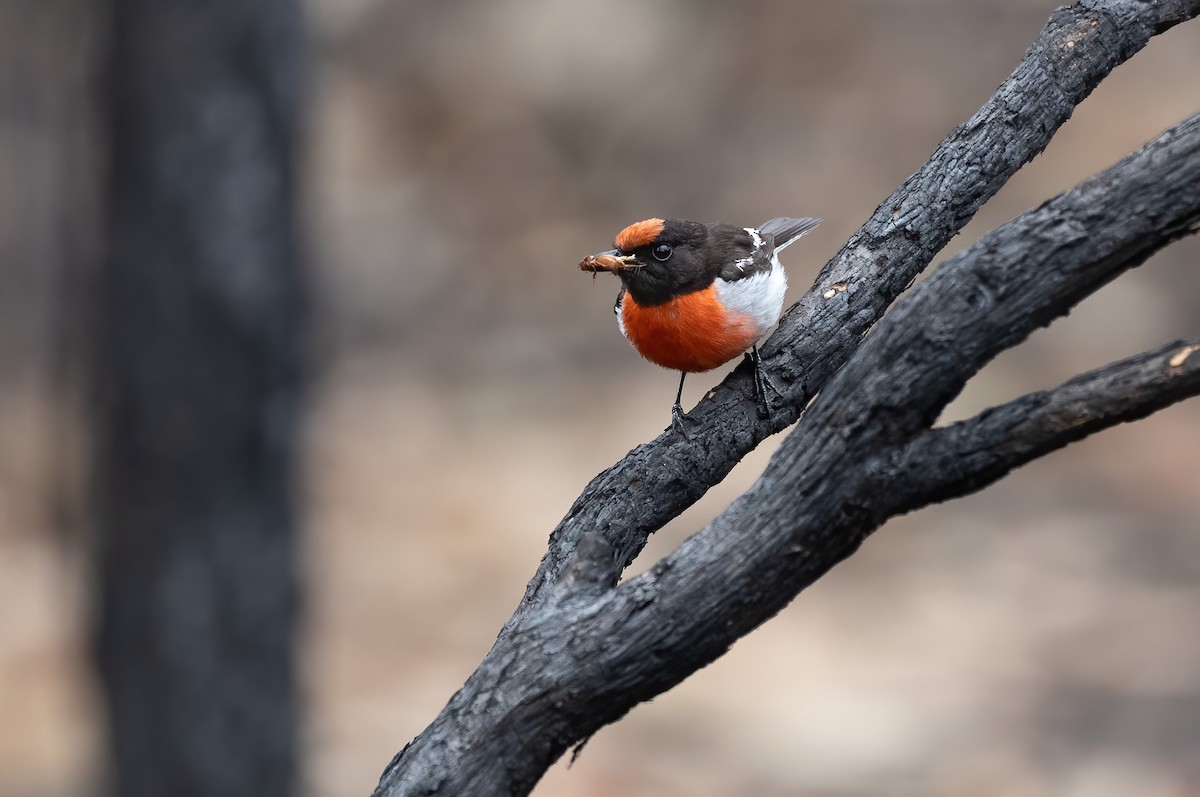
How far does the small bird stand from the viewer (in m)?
3.99

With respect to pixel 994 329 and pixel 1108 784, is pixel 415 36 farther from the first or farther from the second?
pixel 994 329

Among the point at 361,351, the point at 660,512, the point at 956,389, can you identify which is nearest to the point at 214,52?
the point at 660,512

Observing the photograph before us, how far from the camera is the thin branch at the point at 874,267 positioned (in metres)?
3.31

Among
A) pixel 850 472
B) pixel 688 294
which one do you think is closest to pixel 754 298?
pixel 688 294

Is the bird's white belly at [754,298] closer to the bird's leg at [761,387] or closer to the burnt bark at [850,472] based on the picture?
the bird's leg at [761,387]

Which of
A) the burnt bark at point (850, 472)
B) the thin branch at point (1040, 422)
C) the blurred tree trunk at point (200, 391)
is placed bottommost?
the thin branch at point (1040, 422)

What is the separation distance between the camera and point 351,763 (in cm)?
1001

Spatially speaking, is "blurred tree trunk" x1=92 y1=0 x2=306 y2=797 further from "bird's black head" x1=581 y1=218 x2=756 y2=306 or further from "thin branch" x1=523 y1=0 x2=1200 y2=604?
"thin branch" x1=523 y1=0 x2=1200 y2=604

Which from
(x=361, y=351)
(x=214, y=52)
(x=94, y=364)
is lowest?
(x=94, y=364)

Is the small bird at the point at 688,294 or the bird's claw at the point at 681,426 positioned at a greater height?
the small bird at the point at 688,294

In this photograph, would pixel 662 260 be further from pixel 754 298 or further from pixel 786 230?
pixel 786 230

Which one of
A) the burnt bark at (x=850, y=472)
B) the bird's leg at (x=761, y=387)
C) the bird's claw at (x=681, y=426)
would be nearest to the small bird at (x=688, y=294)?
the bird's leg at (x=761, y=387)

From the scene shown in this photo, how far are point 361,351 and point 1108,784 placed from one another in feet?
30.7

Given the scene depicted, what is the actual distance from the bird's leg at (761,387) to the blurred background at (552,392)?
Answer: 3213mm
